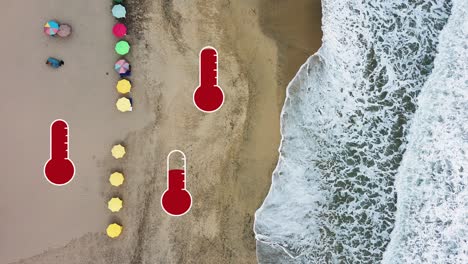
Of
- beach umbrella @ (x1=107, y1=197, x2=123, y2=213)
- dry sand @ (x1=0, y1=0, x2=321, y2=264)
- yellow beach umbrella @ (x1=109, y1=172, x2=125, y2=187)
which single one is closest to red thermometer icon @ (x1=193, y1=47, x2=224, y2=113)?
dry sand @ (x1=0, y1=0, x2=321, y2=264)

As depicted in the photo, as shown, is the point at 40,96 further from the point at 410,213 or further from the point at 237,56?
the point at 410,213

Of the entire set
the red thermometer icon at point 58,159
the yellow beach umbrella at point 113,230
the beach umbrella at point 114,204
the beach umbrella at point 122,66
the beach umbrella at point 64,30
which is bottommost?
the yellow beach umbrella at point 113,230

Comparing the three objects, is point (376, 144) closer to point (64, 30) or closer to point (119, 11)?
point (119, 11)

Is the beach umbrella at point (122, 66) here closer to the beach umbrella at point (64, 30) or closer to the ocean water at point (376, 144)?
the beach umbrella at point (64, 30)

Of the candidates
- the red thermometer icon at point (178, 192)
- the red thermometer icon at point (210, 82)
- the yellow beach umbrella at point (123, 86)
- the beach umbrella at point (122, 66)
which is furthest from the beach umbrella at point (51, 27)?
the red thermometer icon at point (178, 192)

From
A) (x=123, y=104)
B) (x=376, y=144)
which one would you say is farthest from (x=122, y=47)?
(x=376, y=144)

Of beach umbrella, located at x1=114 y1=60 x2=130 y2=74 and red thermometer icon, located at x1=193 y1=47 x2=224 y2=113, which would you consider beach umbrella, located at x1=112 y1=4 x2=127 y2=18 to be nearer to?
beach umbrella, located at x1=114 y1=60 x2=130 y2=74
